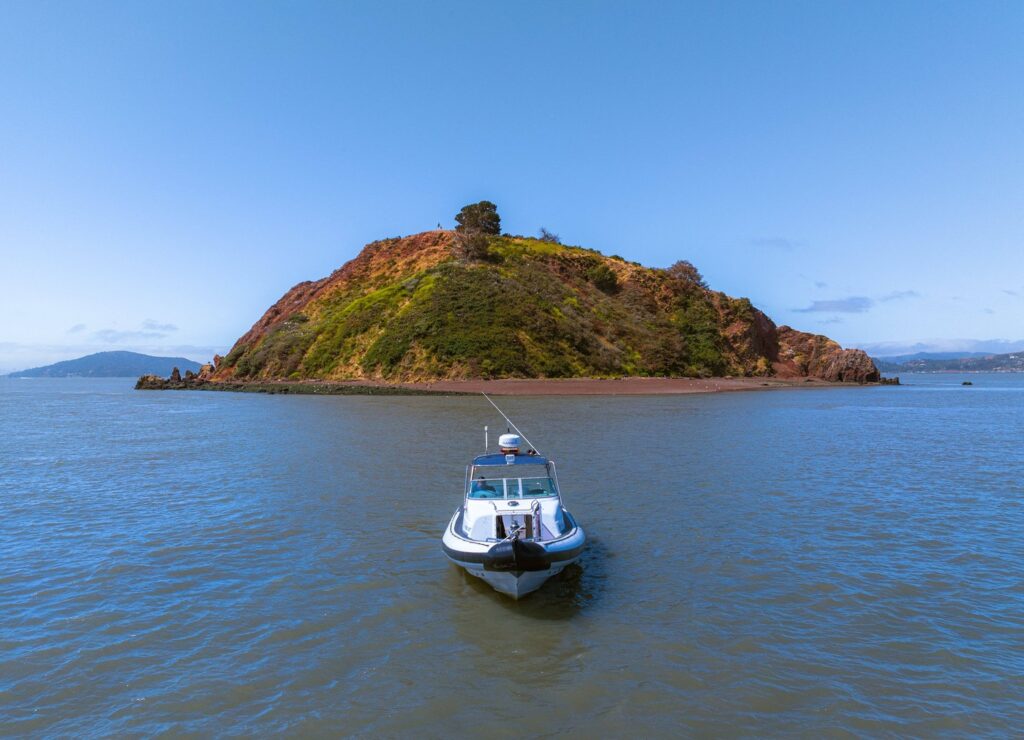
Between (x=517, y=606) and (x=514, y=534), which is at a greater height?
(x=514, y=534)

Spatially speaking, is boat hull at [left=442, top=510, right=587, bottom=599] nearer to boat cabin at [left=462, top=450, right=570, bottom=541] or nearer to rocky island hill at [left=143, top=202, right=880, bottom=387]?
boat cabin at [left=462, top=450, right=570, bottom=541]

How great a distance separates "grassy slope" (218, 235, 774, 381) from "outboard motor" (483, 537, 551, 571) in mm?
57410

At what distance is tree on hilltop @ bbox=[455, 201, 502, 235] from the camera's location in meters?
110

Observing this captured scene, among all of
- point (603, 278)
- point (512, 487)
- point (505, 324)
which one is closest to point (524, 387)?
point (505, 324)

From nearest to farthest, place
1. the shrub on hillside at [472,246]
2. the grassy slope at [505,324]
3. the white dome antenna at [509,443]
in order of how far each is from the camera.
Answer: the white dome antenna at [509,443]
the grassy slope at [505,324]
the shrub on hillside at [472,246]

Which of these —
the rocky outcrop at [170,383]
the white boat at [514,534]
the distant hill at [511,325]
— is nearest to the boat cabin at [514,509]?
the white boat at [514,534]

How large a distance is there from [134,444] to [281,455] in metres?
9.73

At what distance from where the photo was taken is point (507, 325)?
242ft

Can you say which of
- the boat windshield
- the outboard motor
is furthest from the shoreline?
the outboard motor

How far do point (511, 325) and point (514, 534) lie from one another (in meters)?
63.3

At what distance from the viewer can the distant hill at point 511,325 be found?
7212 centimetres

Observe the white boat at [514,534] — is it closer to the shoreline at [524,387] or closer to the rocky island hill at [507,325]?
the shoreline at [524,387]

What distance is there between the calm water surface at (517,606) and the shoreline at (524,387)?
39094 mm

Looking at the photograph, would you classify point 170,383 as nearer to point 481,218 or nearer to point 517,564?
point 481,218
